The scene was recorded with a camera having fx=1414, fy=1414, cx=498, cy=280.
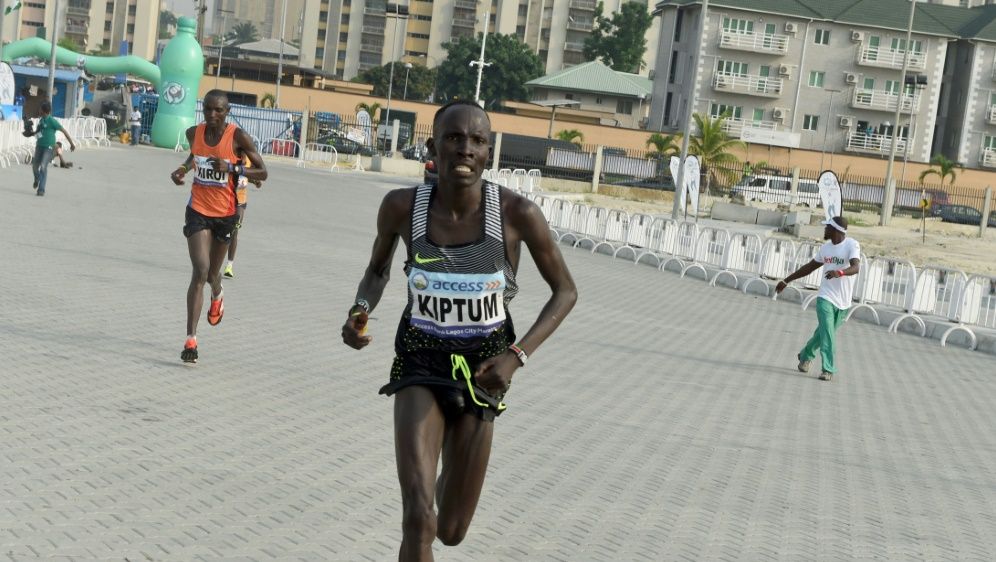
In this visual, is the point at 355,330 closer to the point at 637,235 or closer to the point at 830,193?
the point at 830,193

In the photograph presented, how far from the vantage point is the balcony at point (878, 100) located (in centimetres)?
7831

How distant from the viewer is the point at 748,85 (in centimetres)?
7900

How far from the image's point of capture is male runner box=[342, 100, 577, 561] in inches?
169

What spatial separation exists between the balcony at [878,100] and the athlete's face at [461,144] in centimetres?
7742

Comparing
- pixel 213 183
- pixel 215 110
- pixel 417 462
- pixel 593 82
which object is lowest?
pixel 417 462

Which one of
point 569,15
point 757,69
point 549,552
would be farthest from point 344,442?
point 569,15

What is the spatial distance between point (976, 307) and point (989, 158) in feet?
216

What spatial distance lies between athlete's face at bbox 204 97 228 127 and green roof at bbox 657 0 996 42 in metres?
70.5

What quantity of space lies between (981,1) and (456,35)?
4702cm

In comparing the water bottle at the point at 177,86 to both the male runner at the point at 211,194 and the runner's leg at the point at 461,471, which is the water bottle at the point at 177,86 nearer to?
the male runner at the point at 211,194

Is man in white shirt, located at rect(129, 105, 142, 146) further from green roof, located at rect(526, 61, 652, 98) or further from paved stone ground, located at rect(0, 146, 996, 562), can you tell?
green roof, located at rect(526, 61, 652, 98)

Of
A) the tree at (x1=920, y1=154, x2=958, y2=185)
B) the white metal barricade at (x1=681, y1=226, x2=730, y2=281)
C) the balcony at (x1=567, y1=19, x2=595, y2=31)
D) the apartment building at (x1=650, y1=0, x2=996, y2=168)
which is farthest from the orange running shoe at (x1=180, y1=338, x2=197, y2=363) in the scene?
the balcony at (x1=567, y1=19, x2=595, y2=31)

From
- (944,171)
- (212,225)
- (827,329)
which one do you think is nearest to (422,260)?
(212,225)

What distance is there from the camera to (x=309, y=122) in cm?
5741
